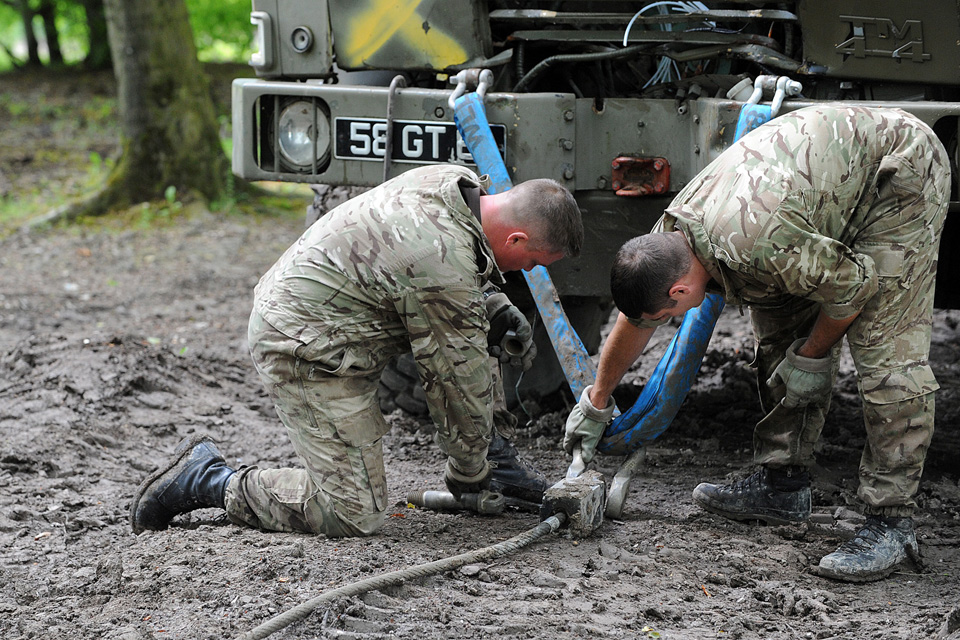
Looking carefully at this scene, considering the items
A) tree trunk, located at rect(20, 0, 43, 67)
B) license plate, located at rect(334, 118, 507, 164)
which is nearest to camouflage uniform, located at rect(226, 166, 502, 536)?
license plate, located at rect(334, 118, 507, 164)

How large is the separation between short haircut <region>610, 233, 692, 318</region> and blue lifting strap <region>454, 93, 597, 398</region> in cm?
67

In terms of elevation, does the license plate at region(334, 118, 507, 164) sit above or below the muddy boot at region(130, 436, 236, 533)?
above

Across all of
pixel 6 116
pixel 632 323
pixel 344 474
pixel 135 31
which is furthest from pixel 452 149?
pixel 6 116

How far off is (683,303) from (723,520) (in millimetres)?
880

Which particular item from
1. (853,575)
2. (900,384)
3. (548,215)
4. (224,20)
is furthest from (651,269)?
(224,20)

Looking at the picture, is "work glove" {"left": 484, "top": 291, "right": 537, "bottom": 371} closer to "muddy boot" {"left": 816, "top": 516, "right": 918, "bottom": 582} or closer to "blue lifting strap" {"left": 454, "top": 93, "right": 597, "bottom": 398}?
"blue lifting strap" {"left": 454, "top": 93, "right": 597, "bottom": 398}

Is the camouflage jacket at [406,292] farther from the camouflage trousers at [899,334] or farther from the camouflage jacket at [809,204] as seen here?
the camouflage trousers at [899,334]

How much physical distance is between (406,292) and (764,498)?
4.56ft

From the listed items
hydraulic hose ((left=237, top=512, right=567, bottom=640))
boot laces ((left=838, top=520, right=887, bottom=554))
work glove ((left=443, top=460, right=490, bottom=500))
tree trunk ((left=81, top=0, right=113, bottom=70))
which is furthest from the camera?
tree trunk ((left=81, top=0, right=113, bottom=70))

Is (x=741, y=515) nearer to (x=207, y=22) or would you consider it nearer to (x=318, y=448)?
(x=318, y=448)

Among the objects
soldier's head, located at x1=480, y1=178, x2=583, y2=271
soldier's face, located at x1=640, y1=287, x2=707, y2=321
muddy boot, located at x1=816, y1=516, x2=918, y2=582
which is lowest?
→ muddy boot, located at x1=816, y1=516, x2=918, y2=582

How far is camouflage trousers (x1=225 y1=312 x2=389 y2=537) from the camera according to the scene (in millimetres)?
3021

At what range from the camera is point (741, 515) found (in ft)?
11.0

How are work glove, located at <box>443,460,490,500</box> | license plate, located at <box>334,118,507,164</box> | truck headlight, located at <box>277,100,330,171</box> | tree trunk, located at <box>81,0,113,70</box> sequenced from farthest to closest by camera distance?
tree trunk, located at <box>81,0,113,70</box>, truck headlight, located at <box>277,100,330,171</box>, license plate, located at <box>334,118,507,164</box>, work glove, located at <box>443,460,490,500</box>
